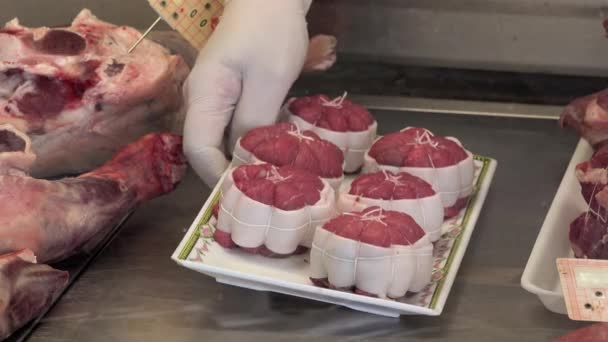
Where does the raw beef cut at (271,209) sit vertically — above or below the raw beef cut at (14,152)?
below

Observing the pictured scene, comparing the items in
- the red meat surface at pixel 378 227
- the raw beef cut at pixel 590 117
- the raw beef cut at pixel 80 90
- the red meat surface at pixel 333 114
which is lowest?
the raw beef cut at pixel 590 117

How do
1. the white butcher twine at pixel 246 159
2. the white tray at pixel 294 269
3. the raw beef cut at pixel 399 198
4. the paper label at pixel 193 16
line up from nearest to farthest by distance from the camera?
the white tray at pixel 294 269 → the raw beef cut at pixel 399 198 → the white butcher twine at pixel 246 159 → the paper label at pixel 193 16

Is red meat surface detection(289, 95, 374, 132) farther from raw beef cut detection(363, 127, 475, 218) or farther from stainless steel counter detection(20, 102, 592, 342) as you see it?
stainless steel counter detection(20, 102, 592, 342)

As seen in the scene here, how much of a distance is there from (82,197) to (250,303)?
36cm

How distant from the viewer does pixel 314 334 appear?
1509mm

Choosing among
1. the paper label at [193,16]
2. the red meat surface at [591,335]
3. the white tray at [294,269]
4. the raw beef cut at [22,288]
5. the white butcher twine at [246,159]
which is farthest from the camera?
the paper label at [193,16]

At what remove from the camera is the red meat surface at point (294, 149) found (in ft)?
5.77

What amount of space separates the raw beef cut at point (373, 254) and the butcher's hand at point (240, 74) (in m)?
0.40

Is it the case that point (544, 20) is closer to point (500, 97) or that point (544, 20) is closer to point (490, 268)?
point (500, 97)

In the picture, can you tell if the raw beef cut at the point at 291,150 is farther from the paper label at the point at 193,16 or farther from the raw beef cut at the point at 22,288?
the raw beef cut at the point at 22,288

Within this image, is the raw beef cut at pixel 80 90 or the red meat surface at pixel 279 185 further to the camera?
the raw beef cut at pixel 80 90

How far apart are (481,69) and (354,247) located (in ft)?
2.95

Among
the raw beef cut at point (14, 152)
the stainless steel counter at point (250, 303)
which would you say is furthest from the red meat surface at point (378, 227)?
the raw beef cut at point (14, 152)

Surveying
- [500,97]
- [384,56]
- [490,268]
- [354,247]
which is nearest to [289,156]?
[354,247]
